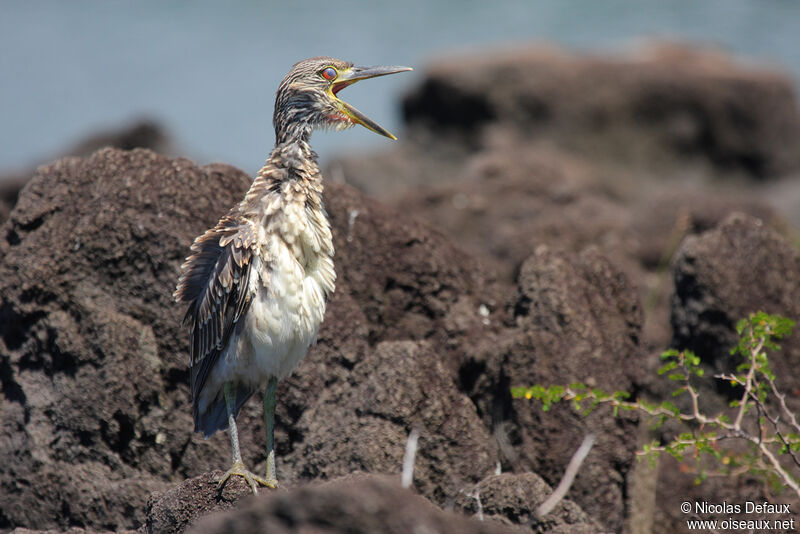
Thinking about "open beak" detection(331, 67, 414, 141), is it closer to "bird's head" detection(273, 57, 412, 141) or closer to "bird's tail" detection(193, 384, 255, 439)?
"bird's head" detection(273, 57, 412, 141)

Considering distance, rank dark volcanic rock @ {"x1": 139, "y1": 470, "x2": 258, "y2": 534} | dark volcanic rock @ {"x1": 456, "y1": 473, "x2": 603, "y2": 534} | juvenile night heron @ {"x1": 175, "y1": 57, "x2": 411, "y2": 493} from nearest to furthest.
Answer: dark volcanic rock @ {"x1": 139, "y1": 470, "x2": 258, "y2": 534} < dark volcanic rock @ {"x1": 456, "y1": 473, "x2": 603, "y2": 534} < juvenile night heron @ {"x1": 175, "y1": 57, "x2": 411, "y2": 493}

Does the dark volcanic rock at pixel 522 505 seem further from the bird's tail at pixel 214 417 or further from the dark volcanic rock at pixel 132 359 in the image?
the bird's tail at pixel 214 417

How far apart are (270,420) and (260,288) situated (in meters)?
0.79

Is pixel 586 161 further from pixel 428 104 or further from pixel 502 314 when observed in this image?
pixel 502 314

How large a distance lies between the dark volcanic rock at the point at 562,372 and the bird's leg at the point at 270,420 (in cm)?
132

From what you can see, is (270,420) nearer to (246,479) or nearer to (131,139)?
(246,479)

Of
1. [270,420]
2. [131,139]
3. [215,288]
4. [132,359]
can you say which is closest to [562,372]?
[270,420]

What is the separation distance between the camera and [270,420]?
513cm

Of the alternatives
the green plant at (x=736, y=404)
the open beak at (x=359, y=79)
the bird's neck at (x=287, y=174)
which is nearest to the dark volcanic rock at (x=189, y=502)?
the bird's neck at (x=287, y=174)

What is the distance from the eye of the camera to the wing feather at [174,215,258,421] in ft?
16.2

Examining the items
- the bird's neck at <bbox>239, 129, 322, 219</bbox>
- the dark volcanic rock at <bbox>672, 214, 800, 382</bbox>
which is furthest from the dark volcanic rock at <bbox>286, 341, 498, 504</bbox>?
the dark volcanic rock at <bbox>672, 214, 800, 382</bbox>

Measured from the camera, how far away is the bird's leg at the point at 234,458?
454cm

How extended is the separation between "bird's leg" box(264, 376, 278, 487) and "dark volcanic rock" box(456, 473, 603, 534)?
3.66 ft

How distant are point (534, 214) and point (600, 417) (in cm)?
504
